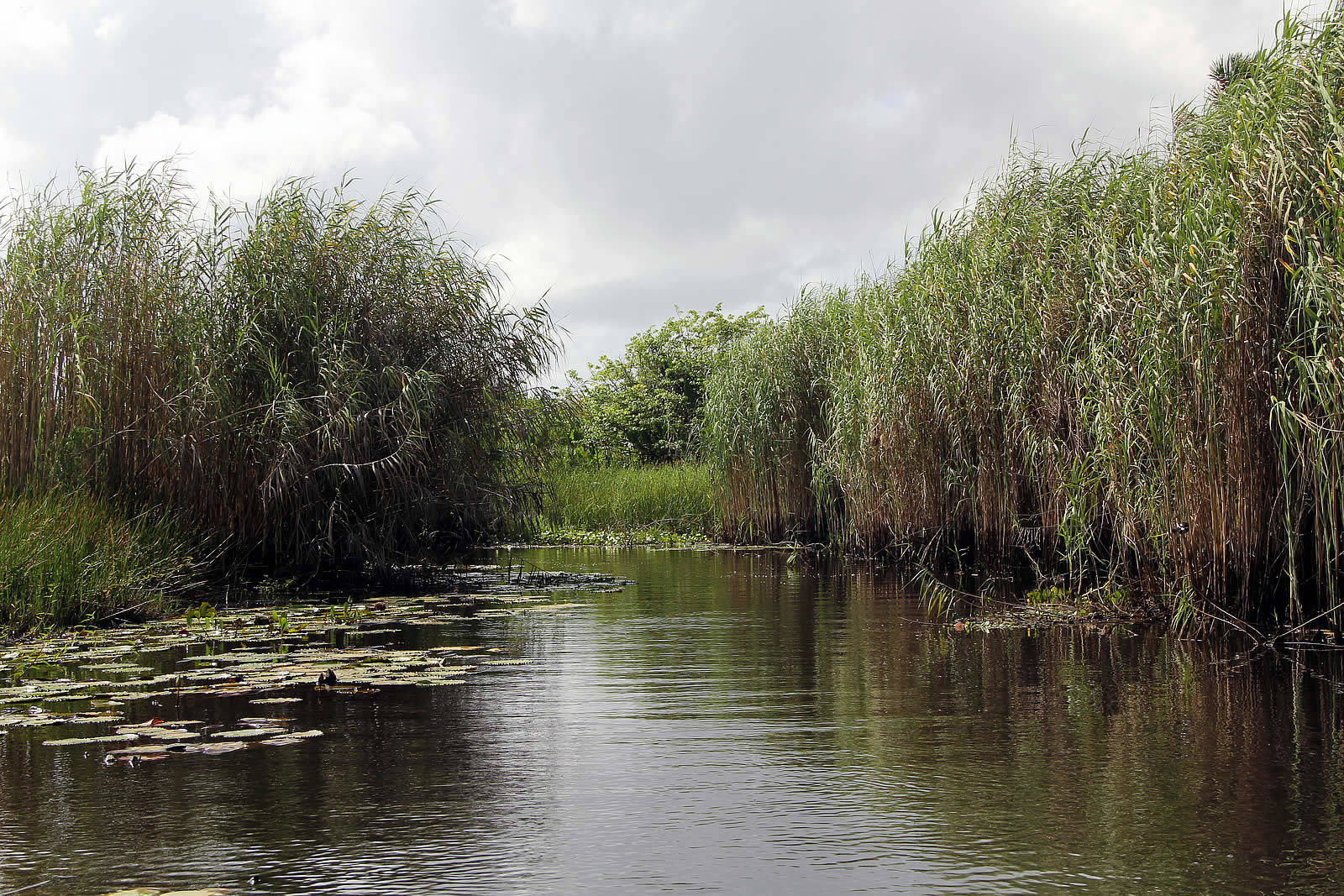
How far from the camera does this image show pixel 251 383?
38.2 ft

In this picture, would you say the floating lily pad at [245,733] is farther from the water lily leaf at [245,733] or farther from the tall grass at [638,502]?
the tall grass at [638,502]

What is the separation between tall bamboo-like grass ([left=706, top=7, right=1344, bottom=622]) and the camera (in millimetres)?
6660

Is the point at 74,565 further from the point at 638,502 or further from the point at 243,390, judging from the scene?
the point at 638,502

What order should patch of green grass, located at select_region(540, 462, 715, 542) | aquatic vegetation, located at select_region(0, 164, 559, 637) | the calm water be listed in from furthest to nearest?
patch of green grass, located at select_region(540, 462, 715, 542), aquatic vegetation, located at select_region(0, 164, 559, 637), the calm water

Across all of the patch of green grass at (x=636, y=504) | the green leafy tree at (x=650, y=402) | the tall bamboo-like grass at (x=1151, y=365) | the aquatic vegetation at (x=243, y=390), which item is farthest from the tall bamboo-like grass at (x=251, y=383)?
the green leafy tree at (x=650, y=402)

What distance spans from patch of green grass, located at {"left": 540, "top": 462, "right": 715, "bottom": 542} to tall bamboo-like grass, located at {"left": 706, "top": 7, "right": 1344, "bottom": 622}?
9.18 metres

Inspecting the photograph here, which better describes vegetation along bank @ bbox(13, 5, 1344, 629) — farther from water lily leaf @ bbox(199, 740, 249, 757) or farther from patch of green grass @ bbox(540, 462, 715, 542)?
patch of green grass @ bbox(540, 462, 715, 542)

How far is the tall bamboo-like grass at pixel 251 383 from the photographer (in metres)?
10.7

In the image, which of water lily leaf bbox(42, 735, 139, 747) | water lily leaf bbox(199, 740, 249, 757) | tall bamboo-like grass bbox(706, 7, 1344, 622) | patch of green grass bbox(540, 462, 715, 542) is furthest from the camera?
patch of green grass bbox(540, 462, 715, 542)

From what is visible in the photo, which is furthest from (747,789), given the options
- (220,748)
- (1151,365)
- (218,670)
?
(1151,365)

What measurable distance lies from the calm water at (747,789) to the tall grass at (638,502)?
16173mm

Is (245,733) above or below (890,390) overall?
below

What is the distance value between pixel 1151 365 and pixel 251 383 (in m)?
8.35

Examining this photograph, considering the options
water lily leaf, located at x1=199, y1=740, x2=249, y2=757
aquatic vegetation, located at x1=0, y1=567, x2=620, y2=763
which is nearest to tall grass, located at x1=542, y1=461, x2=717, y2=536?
aquatic vegetation, located at x1=0, y1=567, x2=620, y2=763
